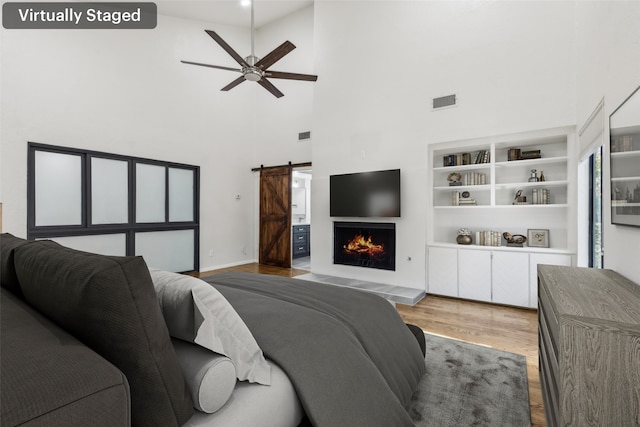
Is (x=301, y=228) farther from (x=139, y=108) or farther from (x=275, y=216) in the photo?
(x=139, y=108)

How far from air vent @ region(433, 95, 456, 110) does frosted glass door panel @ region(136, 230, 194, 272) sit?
4.73 meters

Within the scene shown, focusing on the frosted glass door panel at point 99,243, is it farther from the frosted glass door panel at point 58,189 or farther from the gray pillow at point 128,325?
the gray pillow at point 128,325

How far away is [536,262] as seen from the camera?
3445 mm

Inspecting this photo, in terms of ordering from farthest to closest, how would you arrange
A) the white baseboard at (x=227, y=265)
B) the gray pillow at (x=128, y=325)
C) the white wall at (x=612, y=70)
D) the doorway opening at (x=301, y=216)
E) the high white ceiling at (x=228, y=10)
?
the doorway opening at (x=301, y=216) → the white baseboard at (x=227, y=265) → the high white ceiling at (x=228, y=10) → the white wall at (x=612, y=70) → the gray pillow at (x=128, y=325)

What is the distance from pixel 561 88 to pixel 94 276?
447 cm

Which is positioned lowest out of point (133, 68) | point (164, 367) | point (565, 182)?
point (164, 367)

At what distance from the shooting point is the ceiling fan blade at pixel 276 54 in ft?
10.6

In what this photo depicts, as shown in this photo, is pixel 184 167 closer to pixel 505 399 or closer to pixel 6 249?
pixel 6 249

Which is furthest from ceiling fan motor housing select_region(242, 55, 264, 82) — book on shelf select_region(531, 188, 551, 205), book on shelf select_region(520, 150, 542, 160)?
book on shelf select_region(531, 188, 551, 205)

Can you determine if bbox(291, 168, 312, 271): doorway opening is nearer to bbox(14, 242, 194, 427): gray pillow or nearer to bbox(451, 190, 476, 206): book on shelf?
bbox(451, 190, 476, 206): book on shelf

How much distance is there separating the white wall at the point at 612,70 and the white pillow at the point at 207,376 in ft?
6.57

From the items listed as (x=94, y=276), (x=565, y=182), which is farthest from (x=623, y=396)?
(x=565, y=182)

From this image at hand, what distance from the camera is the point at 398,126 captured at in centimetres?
444

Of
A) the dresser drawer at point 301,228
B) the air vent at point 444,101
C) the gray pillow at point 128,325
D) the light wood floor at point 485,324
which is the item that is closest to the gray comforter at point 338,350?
the gray pillow at point 128,325
